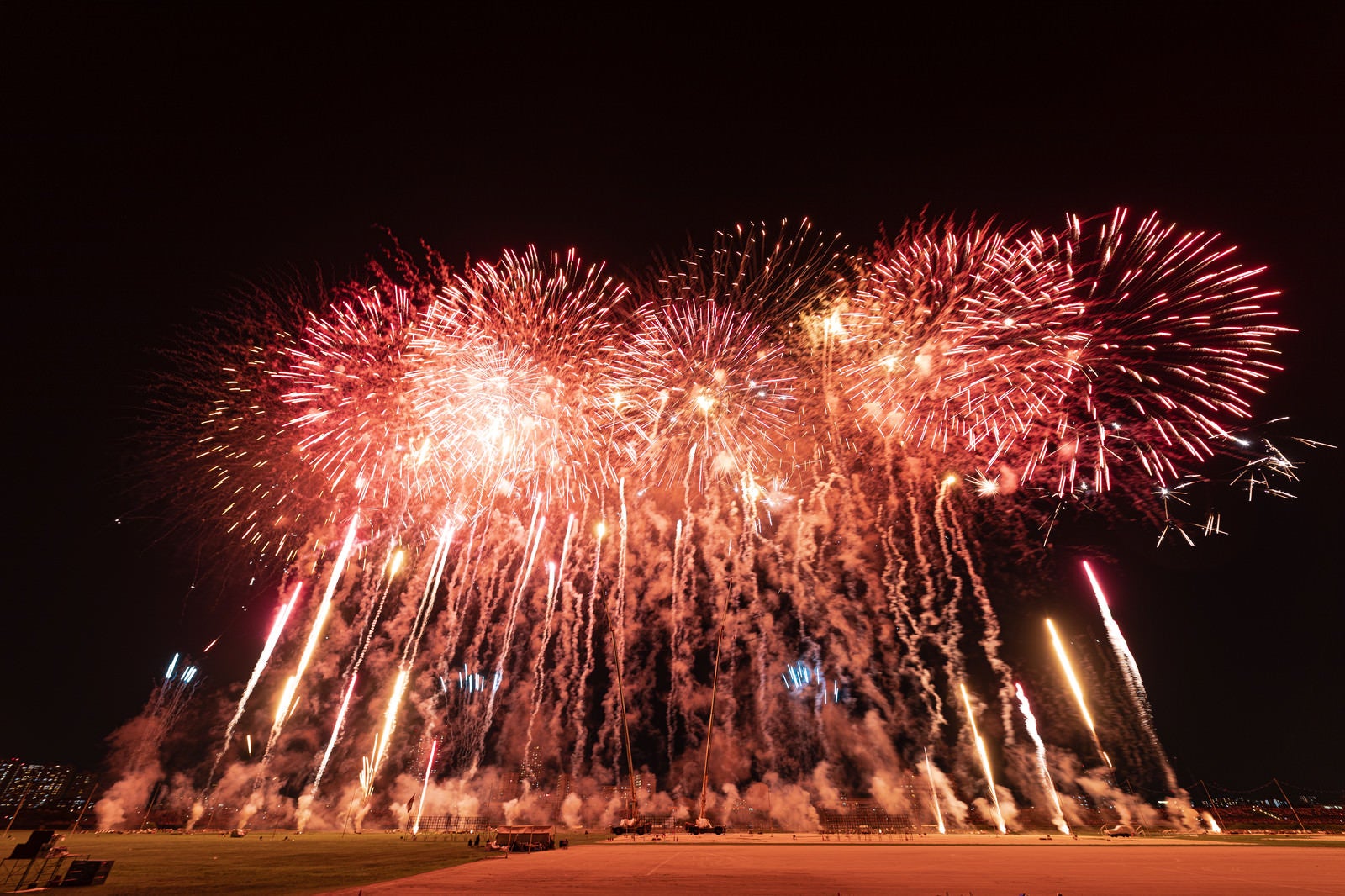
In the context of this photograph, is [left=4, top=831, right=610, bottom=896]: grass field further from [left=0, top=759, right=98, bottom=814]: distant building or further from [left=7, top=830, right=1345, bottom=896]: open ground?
[left=0, top=759, right=98, bottom=814]: distant building

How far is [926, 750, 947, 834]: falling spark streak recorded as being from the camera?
69631 millimetres

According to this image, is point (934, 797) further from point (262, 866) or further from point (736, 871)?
point (262, 866)

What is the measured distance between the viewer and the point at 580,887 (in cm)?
1927

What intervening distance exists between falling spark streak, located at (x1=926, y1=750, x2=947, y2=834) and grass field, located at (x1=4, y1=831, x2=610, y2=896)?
5350cm

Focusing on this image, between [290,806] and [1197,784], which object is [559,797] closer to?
[290,806]

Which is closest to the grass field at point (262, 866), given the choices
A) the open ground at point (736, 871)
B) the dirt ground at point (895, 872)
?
the open ground at point (736, 871)

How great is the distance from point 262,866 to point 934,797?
7205cm

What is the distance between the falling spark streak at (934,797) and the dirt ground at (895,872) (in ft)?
118

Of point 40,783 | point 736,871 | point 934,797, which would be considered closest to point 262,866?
point 736,871

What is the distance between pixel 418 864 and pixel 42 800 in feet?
512

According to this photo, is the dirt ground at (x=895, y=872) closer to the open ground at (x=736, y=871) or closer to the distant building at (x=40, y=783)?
the open ground at (x=736, y=871)

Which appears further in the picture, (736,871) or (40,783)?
(40,783)

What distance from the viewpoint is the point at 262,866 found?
28438 mm

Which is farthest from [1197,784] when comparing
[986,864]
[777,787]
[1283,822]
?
[986,864]
